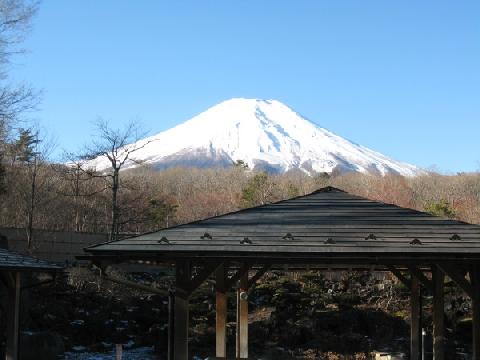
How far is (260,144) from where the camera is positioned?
502ft

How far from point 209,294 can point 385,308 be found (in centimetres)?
629

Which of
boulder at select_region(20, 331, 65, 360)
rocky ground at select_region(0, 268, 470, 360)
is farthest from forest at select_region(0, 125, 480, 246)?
boulder at select_region(20, 331, 65, 360)

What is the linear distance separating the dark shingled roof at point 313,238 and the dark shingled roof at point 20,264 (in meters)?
2.39

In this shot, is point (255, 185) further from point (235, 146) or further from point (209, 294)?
point (235, 146)

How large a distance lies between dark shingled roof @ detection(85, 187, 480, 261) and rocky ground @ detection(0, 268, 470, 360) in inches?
325

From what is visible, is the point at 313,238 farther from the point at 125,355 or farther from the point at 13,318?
the point at 125,355

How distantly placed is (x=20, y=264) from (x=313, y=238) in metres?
5.04

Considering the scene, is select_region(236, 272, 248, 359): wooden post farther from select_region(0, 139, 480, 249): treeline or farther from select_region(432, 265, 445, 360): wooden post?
select_region(0, 139, 480, 249): treeline

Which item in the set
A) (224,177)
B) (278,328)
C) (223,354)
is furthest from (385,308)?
(224,177)

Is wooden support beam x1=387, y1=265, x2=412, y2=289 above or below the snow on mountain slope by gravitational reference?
below

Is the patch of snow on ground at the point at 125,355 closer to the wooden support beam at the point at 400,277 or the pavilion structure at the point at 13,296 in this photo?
the pavilion structure at the point at 13,296

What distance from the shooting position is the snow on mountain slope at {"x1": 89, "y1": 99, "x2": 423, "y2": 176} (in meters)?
132

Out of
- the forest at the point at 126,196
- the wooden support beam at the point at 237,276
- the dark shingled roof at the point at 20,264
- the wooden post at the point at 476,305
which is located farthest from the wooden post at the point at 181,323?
the forest at the point at 126,196

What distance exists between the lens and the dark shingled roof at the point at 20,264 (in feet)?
37.4
